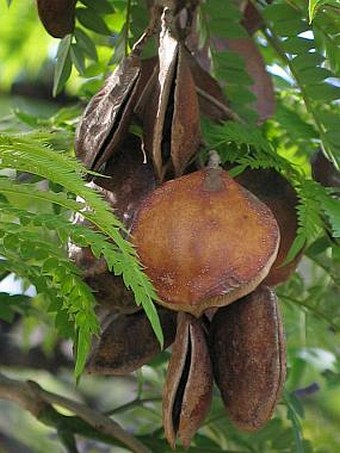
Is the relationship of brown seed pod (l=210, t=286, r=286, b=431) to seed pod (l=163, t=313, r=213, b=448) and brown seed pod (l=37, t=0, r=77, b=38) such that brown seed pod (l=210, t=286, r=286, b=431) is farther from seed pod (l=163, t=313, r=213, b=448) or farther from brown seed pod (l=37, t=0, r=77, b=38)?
brown seed pod (l=37, t=0, r=77, b=38)

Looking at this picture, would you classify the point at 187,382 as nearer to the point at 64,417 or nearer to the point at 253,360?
the point at 253,360

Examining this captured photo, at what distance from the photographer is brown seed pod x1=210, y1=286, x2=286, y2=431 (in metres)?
0.85

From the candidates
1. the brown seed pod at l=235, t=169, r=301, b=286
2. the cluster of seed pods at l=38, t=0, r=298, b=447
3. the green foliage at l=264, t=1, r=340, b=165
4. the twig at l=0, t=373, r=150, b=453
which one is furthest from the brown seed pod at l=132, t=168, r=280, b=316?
the twig at l=0, t=373, r=150, b=453

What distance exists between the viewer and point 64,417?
118cm

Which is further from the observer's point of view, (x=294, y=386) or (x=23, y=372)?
(x=23, y=372)

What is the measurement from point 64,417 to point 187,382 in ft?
1.22

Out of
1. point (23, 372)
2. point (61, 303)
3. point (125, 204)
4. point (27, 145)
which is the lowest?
point (23, 372)

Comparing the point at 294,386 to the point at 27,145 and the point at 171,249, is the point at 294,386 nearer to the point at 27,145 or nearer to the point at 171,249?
the point at 171,249

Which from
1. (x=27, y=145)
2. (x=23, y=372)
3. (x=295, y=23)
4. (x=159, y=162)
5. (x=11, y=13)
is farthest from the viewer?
(x=23, y=372)

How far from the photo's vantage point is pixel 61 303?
3.09 feet

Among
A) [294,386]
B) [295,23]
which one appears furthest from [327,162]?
[294,386]

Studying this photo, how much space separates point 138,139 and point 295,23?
0.21 meters

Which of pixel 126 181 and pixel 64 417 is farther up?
pixel 126 181

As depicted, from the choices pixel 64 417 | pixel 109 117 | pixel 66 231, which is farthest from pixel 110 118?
pixel 64 417
